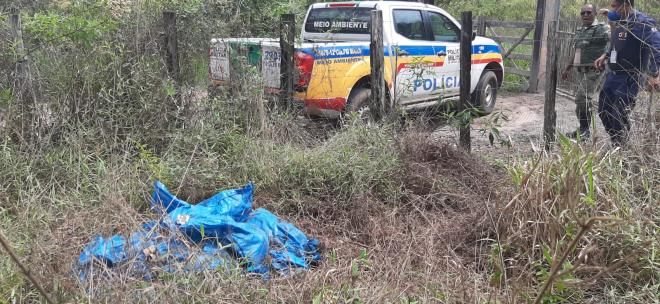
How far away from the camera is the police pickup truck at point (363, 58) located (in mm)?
5948

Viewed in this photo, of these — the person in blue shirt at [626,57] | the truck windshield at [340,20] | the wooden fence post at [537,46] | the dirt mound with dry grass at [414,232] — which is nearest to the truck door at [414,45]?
the truck windshield at [340,20]

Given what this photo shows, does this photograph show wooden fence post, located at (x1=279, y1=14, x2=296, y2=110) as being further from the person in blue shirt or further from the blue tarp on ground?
the person in blue shirt

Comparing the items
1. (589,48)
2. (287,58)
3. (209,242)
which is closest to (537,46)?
(589,48)

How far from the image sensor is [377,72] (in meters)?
5.76

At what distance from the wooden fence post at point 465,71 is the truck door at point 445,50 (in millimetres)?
2051

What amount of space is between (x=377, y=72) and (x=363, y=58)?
85 cm

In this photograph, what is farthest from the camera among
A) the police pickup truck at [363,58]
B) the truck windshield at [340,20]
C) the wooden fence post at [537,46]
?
the wooden fence post at [537,46]

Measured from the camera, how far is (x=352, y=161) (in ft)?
15.0

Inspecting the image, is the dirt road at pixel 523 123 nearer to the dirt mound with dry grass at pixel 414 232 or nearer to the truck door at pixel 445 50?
the dirt mound with dry grass at pixel 414 232

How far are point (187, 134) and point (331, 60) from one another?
6.27ft

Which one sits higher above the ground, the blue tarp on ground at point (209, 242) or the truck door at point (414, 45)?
the truck door at point (414, 45)

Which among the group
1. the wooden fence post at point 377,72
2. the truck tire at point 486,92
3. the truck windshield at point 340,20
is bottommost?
the truck tire at point 486,92

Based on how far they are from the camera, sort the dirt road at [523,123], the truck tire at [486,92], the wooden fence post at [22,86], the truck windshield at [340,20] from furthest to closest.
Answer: the truck tire at [486,92]
the truck windshield at [340,20]
the wooden fence post at [22,86]
the dirt road at [523,123]

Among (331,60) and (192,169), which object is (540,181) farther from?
(331,60)
